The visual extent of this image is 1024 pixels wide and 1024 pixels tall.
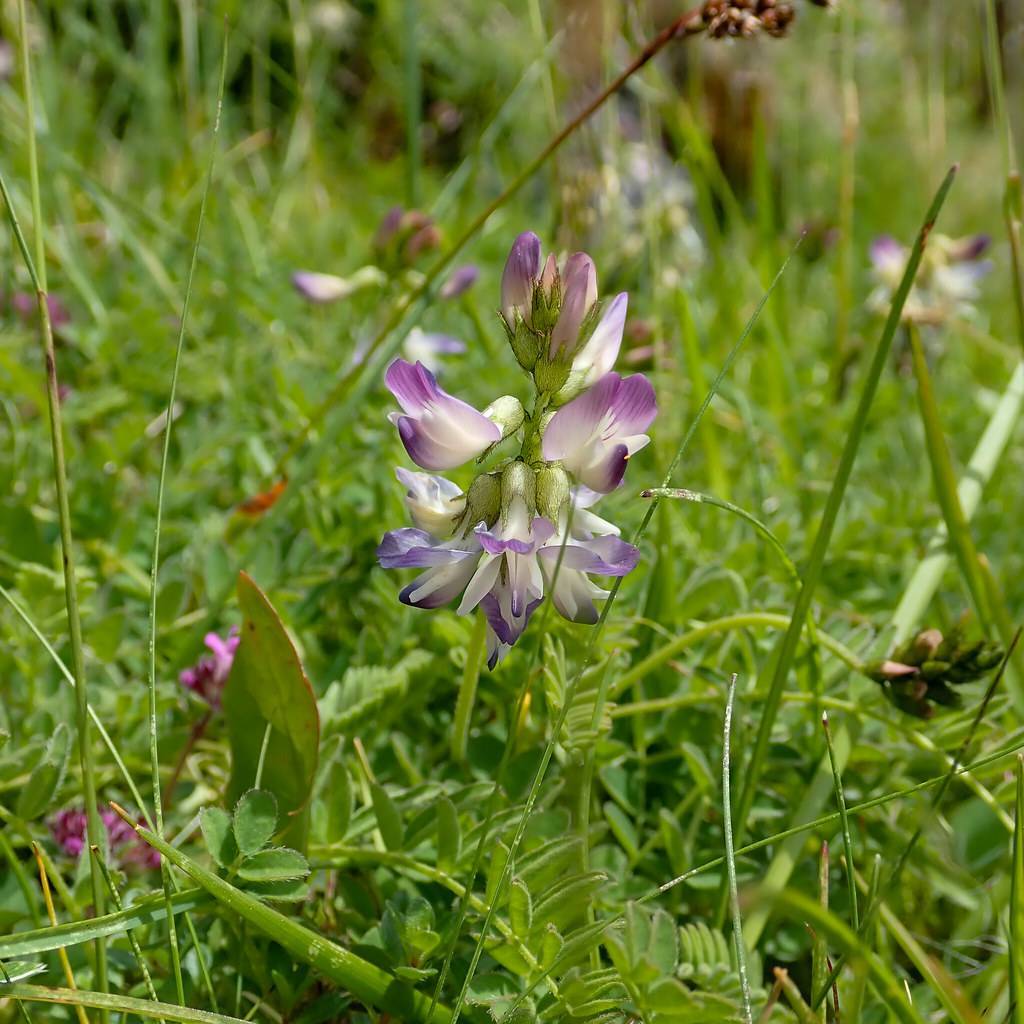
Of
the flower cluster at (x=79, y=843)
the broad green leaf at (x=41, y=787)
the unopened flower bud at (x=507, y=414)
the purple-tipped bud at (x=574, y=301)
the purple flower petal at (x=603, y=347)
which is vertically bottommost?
the flower cluster at (x=79, y=843)

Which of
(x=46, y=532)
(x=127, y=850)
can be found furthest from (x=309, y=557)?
(x=127, y=850)

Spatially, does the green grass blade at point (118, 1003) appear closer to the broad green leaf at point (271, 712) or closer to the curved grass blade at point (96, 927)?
the curved grass blade at point (96, 927)

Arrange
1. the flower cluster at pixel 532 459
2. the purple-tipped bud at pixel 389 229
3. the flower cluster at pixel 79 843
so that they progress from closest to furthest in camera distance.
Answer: the flower cluster at pixel 532 459
the flower cluster at pixel 79 843
the purple-tipped bud at pixel 389 229

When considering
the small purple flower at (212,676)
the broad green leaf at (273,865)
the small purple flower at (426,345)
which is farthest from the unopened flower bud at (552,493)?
the small purple flower at (426,345)

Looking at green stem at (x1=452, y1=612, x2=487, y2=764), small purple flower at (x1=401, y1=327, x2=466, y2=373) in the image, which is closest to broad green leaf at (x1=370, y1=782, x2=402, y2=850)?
green stem at (x1=452, y1=612, x2=487, y2=764)

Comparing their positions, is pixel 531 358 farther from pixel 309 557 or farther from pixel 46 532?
pixel 46 532

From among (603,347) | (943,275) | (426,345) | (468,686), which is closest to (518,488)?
(603,347)

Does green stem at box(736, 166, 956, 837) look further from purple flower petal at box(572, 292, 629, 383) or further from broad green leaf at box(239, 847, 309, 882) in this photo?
broad green leaf at box(239, 847, 309, 882)
